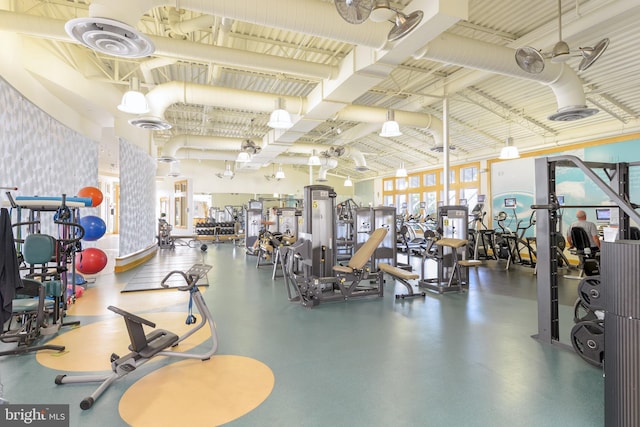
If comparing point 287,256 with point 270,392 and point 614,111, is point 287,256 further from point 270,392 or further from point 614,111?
point 614,111

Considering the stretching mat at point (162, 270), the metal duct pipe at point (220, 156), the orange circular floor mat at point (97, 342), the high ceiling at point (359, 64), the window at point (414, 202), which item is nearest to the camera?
the orange circular floor mat at point (97, 342)

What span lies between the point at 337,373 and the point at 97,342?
9.05 feet

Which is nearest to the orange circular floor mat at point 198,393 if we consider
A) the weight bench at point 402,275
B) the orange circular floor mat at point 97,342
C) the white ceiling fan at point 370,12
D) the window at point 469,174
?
the orange circular floor mat at point 97,342

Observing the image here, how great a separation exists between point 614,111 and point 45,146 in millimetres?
11937

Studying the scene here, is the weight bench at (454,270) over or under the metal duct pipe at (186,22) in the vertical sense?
under

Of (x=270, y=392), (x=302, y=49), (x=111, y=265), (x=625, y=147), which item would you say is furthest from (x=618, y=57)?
(x=111, y=265)

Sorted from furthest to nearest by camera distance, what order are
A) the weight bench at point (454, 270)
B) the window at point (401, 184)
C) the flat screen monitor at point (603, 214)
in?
1. the window at point (401, 184)
2. the flat screen monitor at point (603, 214)
3. the weight bench at point (454, 270)

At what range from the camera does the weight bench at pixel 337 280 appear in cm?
516

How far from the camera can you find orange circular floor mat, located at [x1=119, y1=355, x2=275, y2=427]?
231 centimetres

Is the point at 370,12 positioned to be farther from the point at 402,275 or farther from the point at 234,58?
the point at 402,275

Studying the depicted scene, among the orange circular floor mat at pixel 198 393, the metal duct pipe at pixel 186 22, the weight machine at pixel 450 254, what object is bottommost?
the orange circular floor mat at pixel 198 393

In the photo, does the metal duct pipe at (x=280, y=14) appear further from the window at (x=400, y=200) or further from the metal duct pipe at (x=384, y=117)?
the window at (x=400, y=200)

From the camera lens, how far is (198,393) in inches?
103

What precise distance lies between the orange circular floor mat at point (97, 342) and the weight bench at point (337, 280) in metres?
1.59
